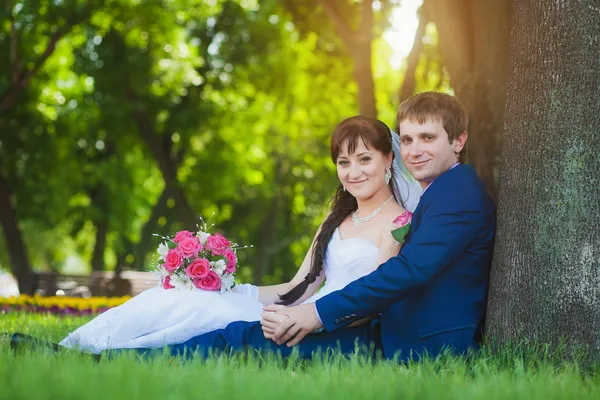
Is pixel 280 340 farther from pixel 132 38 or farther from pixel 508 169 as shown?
pixel 132 38

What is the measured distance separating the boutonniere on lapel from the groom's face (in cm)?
30

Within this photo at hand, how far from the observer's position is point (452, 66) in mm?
9047

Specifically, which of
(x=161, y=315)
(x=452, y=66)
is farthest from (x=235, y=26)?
(x=161, y=315)

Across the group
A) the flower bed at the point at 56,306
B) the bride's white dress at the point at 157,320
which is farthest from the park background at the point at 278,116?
the flower bed at the point at 56,306

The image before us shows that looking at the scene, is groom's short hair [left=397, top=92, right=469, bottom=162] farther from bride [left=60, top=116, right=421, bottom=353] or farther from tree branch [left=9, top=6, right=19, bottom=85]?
tree branch [left=9, top=6, right=19, bottom=85]

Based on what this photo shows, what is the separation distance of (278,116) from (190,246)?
67.2 feet

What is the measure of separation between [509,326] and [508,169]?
101cm

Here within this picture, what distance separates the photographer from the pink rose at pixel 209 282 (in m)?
5.62

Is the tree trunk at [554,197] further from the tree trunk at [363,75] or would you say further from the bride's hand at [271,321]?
the tree trunk at [363,75]

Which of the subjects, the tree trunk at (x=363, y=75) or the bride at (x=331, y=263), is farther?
the tree trunk at (x=363, y=75)

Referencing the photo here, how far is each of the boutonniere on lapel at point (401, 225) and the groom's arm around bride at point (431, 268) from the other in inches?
2.0

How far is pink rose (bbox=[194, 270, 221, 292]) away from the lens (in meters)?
5.62

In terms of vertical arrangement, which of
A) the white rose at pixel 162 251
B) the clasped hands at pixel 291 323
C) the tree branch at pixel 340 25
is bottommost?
the clasped hands at pixel 291 323

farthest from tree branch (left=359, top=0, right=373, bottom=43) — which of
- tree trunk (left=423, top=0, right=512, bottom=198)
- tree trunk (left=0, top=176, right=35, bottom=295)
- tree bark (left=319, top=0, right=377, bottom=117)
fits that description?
tree trunk (left=0, top=176, right=35, bottom=295)
